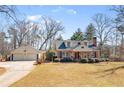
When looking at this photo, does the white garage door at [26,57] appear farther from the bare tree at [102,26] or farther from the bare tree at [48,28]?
the bare tree at [102,26]

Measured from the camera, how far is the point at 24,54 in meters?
8.57

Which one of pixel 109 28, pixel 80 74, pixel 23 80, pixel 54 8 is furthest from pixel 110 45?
pixel 23 80

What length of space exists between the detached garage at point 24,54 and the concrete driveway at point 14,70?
0.11 metres

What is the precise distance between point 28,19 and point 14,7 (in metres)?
0.42

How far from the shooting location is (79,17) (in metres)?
7.06

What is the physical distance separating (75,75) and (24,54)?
1.62 metres

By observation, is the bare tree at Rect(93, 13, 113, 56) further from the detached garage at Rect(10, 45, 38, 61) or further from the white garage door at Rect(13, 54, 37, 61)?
the white garage door at Rect(13, 54, 37, 61)

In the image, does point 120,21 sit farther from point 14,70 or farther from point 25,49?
point 14,70

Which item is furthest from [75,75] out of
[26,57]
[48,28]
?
[26,57]

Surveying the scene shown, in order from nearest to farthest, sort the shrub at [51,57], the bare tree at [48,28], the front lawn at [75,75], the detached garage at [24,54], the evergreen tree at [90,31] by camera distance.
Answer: the front lawn at [75,75] → the bare tree at [48,28] → the evergreen tree at [90,31] → the detached garage at [24,54] → the shrub at [51,57]

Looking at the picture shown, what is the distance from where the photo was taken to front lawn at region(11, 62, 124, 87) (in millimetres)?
6984

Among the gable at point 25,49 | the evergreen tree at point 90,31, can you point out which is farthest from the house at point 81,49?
the gable at point 25,49

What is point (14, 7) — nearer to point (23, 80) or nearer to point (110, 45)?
point (23, 80)

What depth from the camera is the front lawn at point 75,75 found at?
275 inches
